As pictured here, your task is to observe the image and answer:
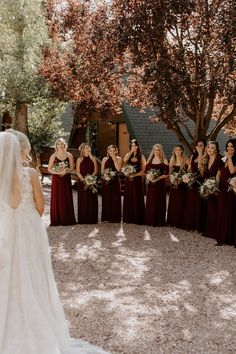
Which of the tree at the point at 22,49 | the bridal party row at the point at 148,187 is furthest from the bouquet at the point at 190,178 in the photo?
the tree at the point at 22,49

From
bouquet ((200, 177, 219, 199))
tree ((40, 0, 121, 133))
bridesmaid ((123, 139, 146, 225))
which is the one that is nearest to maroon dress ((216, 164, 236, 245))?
bouquet ((200, 177, 219, 199))

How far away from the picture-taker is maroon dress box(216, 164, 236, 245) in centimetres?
957

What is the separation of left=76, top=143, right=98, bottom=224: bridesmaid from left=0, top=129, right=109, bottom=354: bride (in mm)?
7204

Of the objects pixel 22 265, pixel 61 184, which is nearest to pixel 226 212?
pixel 61 184

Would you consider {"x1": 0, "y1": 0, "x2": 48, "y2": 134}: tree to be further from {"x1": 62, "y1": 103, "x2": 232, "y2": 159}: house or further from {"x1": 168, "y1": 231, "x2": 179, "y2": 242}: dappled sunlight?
{"x1": 168, "y1": 231, "x2": 179, "y2": 242}: dappled sunlight

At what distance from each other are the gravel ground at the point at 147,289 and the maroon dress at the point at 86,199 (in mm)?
856

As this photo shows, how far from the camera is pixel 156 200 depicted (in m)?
11.6

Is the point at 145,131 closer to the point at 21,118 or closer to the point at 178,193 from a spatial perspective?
the point at 21,118

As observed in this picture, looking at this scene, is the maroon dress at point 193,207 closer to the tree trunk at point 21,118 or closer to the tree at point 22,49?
the tree at point 22,49

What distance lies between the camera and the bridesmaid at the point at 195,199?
1084 centimetres

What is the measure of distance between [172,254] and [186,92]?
16.1 feet

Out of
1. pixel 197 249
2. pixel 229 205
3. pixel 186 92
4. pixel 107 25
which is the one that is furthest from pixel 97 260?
pixel 107 25

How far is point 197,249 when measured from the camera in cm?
940

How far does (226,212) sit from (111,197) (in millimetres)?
3316
